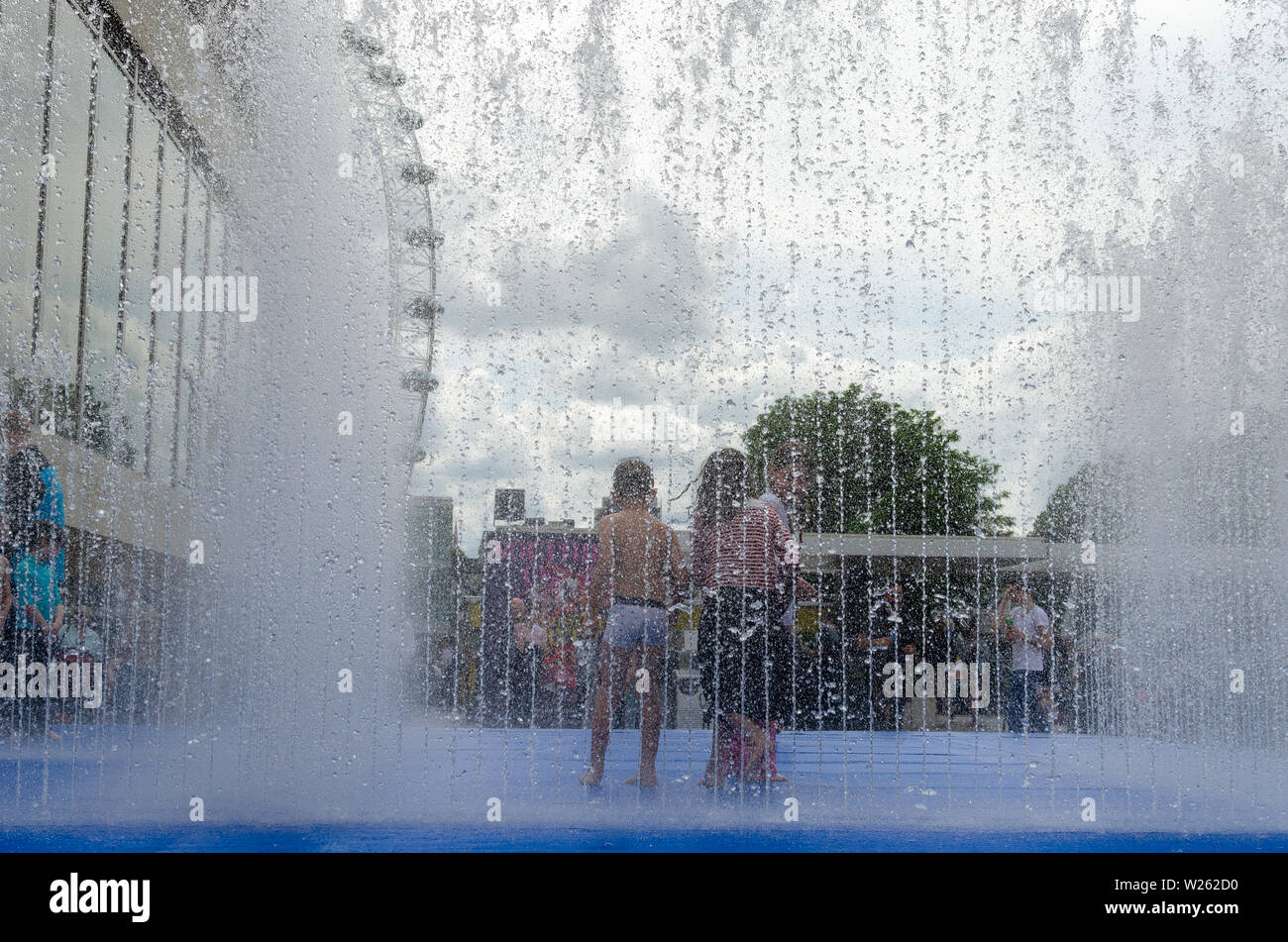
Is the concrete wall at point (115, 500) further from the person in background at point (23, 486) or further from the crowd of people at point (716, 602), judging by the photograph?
the crowd of people at point (716, 602)

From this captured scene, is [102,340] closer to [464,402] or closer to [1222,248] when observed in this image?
[464,402]

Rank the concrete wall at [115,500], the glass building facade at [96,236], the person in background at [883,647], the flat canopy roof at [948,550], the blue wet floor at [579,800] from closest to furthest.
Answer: the blue wet floor at [579,800] → the person in background at [883,647] → the flat canopy roof at [948,550] → the glass building facade at [96,236] → the concrete wall at [115,500]

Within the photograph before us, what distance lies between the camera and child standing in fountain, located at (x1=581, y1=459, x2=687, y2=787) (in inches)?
167

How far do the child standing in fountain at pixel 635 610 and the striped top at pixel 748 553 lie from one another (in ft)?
0.45

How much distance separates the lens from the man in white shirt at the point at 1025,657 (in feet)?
23.8

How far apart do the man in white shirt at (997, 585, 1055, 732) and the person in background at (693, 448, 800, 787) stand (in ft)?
11.3

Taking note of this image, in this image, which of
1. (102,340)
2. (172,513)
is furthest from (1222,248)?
(172,513)

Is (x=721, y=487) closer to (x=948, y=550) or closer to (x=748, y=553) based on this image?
(x=748, y=553)

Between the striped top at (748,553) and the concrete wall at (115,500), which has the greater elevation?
the concrete wall at (115,500)

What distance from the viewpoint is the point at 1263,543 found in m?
6.48

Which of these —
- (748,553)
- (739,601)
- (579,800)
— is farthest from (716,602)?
(579,800)

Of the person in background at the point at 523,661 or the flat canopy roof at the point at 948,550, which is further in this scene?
the flat canopy roof at the point at 948,550

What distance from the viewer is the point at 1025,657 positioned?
724 centimetres

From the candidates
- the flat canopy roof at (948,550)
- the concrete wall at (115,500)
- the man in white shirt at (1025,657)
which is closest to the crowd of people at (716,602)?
the man in white shirt at (1025,657)
